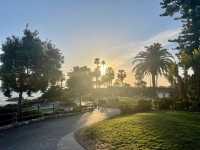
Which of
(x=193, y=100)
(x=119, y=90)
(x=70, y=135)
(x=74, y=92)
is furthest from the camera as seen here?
(x=119, y=90)

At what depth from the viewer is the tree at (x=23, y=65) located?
82.7 ft

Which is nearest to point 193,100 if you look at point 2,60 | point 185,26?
point 185,26

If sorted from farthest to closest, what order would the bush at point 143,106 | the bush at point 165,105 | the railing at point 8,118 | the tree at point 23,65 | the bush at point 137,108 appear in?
1. the bush at point 165,105
2. the bush at point 143,106
3. the bush at point 137,108
4. the tree at point 23,65
5. the railing at point 8,118

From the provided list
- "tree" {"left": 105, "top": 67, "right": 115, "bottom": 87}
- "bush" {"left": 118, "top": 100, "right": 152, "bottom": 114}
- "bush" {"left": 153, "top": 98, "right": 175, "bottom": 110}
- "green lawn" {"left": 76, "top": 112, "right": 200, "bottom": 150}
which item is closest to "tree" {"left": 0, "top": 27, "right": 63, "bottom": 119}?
"bush" {"left": 118, "top": 100, "right": 152, "bottom": 114}

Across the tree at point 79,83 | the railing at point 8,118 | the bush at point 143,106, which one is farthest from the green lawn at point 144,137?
the tree at point 79,83

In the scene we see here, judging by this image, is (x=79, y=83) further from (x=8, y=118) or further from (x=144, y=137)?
(x=144, y=137)

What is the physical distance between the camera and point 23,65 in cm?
2556

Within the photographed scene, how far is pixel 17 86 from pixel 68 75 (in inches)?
797

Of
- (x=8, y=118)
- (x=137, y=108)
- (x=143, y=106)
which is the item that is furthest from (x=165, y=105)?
(x=8, y=118)

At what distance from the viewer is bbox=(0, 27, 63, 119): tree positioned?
2520 cm

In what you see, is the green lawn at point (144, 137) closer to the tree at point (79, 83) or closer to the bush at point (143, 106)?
the bush at point (143, 106)

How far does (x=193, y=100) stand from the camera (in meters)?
29.8

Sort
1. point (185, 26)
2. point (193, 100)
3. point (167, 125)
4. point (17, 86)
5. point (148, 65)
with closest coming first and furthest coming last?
1. point (167, 125)
2. point (17, 86)
3. point (193, 100)
4. point (185, 26)
5. point (148, 65)

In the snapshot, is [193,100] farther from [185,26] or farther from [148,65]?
[148,65]
